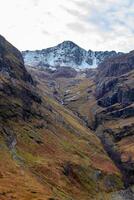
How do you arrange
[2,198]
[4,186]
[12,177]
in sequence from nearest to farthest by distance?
[2,198], [4,186], [12,177]

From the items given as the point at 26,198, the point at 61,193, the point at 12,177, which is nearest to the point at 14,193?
the point at 26,198

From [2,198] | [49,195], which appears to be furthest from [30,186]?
[2,198]

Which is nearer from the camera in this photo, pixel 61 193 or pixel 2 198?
pixel 2 198

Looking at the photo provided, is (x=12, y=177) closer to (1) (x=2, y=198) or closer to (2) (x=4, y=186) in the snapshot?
(2) (x=4, y=186)

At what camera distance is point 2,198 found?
532ft

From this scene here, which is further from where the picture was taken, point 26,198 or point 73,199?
point 73,199

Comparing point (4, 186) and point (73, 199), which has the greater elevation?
point (4, 186)

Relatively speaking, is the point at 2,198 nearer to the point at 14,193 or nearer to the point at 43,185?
the point at 14,193

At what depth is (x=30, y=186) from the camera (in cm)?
18325

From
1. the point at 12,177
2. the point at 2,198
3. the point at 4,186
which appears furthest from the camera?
the point at 12,177

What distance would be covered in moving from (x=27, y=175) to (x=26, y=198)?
31053 millimetres

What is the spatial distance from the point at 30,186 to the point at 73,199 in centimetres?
2576

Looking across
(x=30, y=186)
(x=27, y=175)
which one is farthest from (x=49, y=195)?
(x=27, y=175)

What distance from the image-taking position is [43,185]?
647 feet
